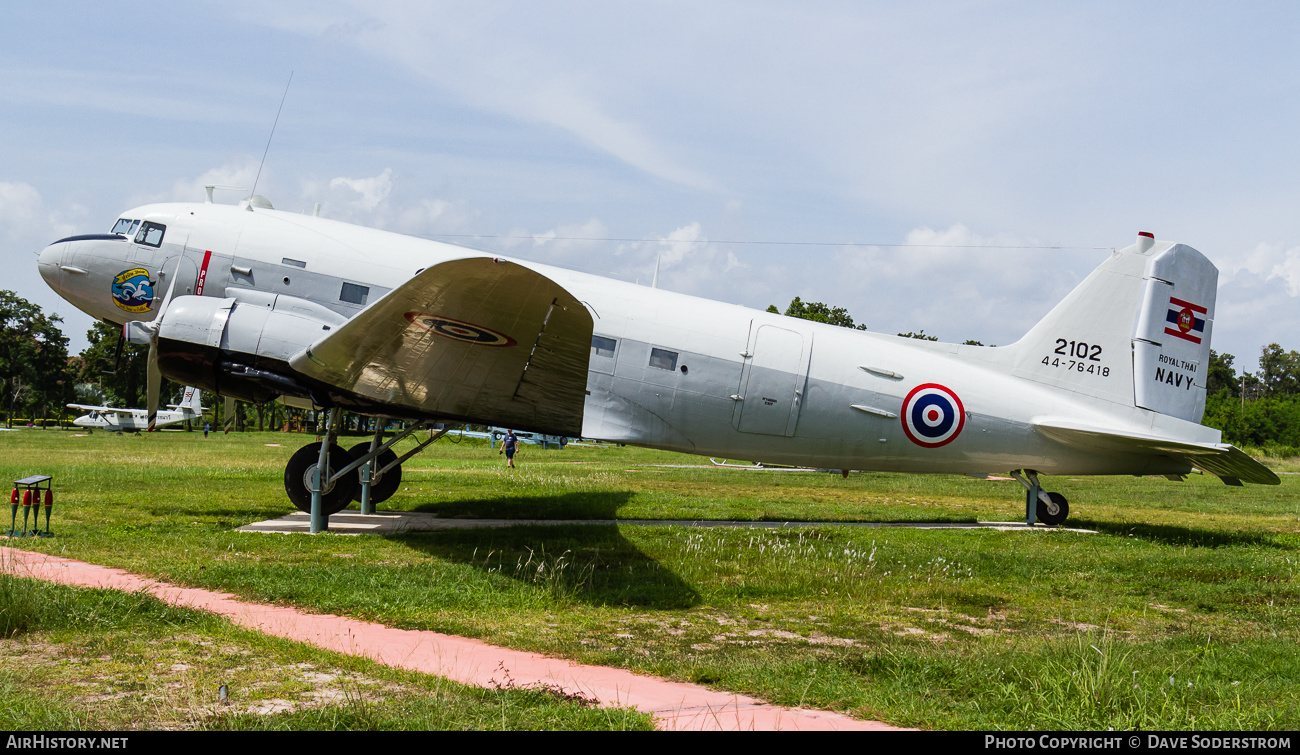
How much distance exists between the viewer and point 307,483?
39.8ft

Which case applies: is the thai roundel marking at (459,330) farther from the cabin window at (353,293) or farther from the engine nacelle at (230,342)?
the cabin window at (353,293)

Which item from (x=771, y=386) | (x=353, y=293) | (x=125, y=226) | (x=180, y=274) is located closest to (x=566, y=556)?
(x=771, y=386)

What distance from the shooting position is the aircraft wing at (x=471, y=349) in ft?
27.4

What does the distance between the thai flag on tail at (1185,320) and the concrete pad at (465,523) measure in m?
3.70

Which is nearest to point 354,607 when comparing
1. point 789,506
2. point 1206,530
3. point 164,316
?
point 164,316

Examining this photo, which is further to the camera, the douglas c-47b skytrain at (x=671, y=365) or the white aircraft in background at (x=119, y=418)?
the white aircraft in background at (x=119, y=418)

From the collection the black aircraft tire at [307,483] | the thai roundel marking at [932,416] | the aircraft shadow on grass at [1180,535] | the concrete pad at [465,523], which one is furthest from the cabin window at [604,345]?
the aircraft shadow on grass at [1180,535]

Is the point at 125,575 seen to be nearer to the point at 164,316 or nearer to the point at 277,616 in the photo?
the point at 277,616

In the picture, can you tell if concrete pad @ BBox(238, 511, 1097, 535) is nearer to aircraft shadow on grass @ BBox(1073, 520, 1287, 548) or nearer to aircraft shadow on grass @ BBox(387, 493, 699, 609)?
aircraft shadow on grass @ BBox(387, 493, 699, 609)

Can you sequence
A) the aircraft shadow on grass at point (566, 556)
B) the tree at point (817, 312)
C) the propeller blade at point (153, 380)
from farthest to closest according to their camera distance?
1. the tree at point (817, 312)
2. the propeller blade at point (153, 380)
3. the aircraft shadow on grass at point (566, 556)

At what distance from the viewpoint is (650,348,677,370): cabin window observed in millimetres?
12375

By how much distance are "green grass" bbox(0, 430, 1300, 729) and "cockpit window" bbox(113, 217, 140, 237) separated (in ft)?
14.1

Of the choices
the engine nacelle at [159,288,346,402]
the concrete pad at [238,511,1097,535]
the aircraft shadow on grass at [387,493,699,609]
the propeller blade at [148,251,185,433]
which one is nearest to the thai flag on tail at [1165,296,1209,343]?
the concrete pad at [238,511,1097,535]

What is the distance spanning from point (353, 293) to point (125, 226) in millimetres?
3855
